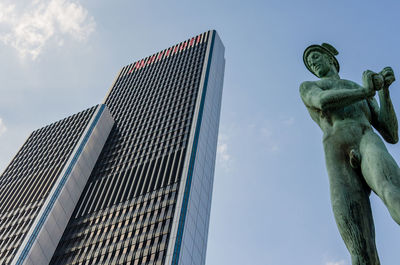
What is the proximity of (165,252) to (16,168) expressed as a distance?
4416 cm

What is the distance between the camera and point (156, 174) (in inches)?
2776

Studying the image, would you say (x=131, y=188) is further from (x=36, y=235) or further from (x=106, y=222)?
(x=36, y=235)

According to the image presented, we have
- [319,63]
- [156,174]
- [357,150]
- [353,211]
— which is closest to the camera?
[353,211]

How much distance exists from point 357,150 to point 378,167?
0.54 metres

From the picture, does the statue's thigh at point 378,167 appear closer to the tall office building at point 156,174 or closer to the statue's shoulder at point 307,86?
the statue's shoulder at point 307,86

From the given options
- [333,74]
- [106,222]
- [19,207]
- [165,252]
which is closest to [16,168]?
[19,207]

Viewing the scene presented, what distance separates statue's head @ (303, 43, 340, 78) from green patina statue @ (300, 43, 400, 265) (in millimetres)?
266

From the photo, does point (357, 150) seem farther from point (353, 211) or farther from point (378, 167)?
point (353, 211)

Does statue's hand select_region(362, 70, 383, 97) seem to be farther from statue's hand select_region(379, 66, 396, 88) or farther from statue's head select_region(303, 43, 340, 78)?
statue's head select_region(303, 43, 340, 78)

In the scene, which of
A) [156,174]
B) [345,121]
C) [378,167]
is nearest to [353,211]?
[378,167]

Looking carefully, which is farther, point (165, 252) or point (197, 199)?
point (197, 199)

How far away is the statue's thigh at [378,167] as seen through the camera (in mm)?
4148

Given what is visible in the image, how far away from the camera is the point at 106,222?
66125 millimetres

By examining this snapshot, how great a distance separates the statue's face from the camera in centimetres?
630
